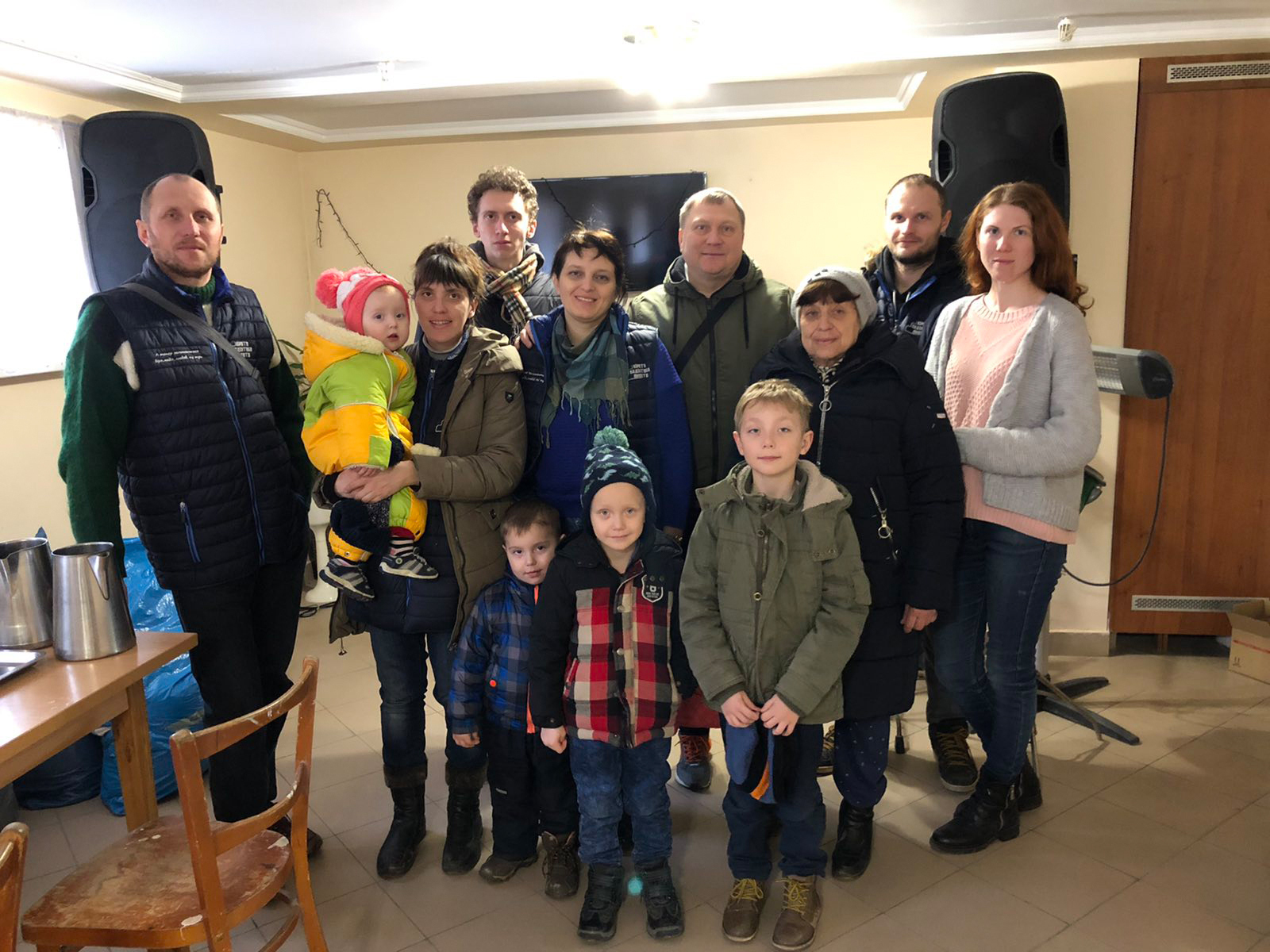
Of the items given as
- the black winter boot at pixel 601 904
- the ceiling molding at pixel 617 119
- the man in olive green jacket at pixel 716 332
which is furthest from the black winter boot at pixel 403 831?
the ceiling molding at pixel 617 119

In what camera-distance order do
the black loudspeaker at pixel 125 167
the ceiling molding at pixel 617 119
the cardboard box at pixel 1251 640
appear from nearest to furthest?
1. the black loudspeaker at pixel 125 167
2. the cardboard box at pixel 1251 640
3. the ceiling molding at pixel 617 119

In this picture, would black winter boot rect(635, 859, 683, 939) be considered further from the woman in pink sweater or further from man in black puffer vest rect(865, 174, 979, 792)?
man in black puffer vest rect(865, 174, 979, 792)

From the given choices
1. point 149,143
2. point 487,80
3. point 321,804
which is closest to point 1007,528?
point 321,804

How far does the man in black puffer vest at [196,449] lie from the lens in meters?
1.86

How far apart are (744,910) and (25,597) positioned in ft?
5.03

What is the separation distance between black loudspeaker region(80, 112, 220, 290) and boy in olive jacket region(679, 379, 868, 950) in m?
2.19

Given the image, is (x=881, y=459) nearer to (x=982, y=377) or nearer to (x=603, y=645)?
(x=982, y=377)

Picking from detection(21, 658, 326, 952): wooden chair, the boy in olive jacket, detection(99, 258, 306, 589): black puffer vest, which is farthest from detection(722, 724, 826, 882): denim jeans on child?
detection(99, 258, 306, 589): black puffer vest

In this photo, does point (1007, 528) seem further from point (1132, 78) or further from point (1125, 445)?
point (1132, 78)

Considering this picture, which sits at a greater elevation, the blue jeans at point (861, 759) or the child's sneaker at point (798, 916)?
the blue jeans at point (861, 759)

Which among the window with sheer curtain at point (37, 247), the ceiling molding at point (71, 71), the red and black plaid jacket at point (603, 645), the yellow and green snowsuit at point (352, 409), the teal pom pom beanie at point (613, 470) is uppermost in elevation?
the ceiling molding at point (71, 71)

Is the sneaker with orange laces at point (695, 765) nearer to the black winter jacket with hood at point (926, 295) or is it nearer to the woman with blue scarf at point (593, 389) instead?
the woman with blue scarf at point (593, 389)

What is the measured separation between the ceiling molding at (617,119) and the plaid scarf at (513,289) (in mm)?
2055

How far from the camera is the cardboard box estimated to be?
10.2 ft
